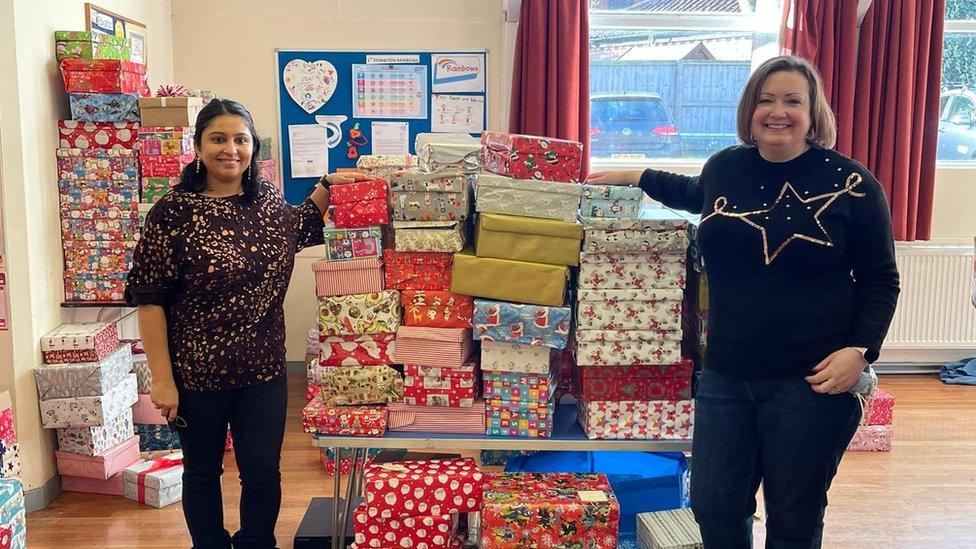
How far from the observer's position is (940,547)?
278cm

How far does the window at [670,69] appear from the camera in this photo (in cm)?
450

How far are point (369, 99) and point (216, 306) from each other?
2435mm

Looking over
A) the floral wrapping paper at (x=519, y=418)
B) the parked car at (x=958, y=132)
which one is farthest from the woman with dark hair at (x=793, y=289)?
the parked car at (x=958, y=132)

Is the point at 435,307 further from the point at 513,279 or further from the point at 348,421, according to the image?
the point at 348,421

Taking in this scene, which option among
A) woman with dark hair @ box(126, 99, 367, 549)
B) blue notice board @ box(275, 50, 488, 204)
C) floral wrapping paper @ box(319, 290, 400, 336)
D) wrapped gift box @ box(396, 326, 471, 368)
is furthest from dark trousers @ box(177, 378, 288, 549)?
blue notice board @ box(275, 50, 488, 204)

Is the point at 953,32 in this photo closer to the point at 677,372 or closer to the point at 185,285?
the point at 677,372

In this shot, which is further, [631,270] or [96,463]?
[96,463]

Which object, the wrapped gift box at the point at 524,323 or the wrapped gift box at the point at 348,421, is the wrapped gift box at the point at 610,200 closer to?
the wrapped gift box at the point at 524,323

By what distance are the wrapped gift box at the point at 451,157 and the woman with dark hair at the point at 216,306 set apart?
16.8 inches

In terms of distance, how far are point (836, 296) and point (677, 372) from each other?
2.11 feet

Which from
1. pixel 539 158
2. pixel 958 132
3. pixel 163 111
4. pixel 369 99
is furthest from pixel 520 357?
pixel 958 132

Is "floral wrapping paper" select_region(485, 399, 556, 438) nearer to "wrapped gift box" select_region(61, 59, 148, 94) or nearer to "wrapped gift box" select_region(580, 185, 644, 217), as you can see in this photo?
"wrapped gift box" select_region(580, 185, 644, 217)

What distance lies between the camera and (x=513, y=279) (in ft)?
7.48

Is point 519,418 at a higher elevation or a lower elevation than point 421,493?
higher
